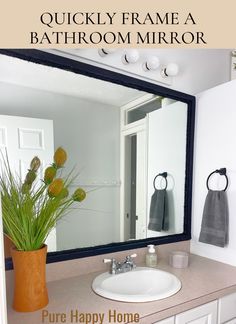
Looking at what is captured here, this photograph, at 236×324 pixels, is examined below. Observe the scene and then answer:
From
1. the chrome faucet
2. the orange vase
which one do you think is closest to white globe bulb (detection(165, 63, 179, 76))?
the chrome faucet

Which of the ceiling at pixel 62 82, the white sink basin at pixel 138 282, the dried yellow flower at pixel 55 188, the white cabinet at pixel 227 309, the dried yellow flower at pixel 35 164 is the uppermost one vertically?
the ceiling at pixel 62 82

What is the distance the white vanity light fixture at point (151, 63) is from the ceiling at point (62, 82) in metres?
0.15

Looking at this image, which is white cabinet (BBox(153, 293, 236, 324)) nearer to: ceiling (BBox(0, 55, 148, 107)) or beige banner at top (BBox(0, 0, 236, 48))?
ceiling (BBox(0, 55, 148, 107))

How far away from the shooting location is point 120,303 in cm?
95

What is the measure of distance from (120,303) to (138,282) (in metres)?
0.31

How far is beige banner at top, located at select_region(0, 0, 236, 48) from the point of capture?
98 centimetres

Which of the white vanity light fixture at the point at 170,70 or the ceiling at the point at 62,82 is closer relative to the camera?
the ceiling at the point at 62,82

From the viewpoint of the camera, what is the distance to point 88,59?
4.02ft

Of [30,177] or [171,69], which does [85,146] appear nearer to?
[30,177]

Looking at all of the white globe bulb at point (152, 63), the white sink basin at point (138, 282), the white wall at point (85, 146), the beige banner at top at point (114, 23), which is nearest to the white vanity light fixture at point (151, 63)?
the white globe bulb at point (152, 63)

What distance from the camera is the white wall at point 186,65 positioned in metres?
1.31

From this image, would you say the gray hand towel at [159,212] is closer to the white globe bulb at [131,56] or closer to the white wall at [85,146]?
the white wall at [85,146]

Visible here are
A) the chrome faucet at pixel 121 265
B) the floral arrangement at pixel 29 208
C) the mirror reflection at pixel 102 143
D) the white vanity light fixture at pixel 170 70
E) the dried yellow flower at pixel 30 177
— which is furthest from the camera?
the white vanity light fixture at pixel 170 70

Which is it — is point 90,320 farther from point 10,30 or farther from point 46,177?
point 10,30
